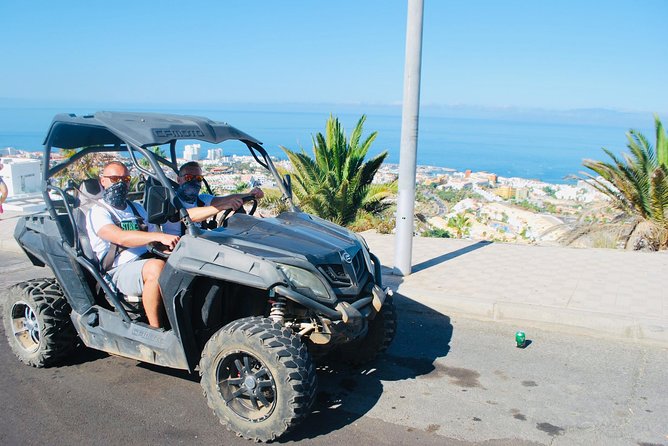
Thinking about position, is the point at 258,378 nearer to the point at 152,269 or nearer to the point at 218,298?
the point at 218,298

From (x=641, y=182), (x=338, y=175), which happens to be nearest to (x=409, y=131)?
(x=641, y=182)

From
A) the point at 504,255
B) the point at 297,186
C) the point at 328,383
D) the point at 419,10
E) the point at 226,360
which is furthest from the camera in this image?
the point at 297,186

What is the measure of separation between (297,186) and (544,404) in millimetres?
9325

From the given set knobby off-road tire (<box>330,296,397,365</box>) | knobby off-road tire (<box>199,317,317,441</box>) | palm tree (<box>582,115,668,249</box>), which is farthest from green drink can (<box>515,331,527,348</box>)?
palm tree (<box>582,115,668,249</box>)

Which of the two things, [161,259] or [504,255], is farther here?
[504,255]

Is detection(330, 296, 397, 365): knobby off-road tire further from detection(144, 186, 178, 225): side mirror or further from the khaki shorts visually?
detection(144, 186, 178, 225): side mirror

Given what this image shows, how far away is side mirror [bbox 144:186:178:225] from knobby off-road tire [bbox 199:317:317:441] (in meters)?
0.92

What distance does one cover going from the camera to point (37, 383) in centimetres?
514

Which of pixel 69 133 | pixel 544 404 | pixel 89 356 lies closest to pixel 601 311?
pixel 544 404

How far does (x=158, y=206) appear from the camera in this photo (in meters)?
4.27

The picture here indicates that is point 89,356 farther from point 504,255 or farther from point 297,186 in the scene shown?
point 297,186

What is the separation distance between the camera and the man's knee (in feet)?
15.0

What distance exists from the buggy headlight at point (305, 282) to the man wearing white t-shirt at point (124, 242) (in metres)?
1.05

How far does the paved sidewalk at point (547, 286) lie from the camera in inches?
251
